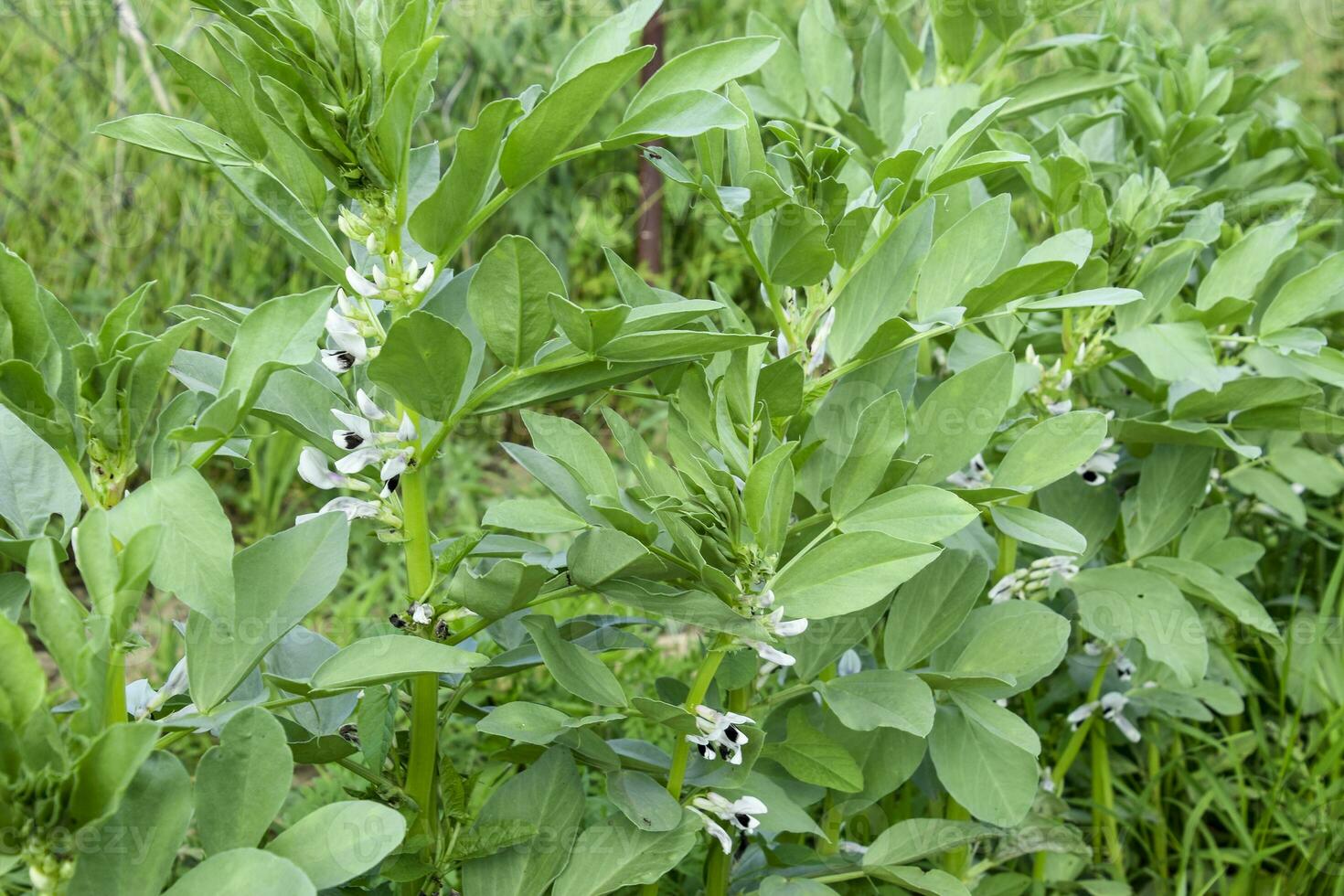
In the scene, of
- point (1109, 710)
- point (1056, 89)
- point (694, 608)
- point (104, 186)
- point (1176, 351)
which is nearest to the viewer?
point (694, 608)

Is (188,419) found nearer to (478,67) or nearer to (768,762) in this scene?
(768,762)

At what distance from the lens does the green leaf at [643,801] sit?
0.88 metres

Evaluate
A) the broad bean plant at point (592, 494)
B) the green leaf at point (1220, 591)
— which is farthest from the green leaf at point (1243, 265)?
the green leaf at point (1220, 591)

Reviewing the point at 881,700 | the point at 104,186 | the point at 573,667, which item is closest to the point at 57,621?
the point at 573,667

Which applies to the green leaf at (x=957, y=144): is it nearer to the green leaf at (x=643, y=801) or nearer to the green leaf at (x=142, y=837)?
the green leaf at (x=643, y=801)

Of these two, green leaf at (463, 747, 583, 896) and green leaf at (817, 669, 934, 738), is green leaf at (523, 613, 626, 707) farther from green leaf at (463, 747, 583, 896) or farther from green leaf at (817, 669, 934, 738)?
green leaf at (817, 669, 934, 738)

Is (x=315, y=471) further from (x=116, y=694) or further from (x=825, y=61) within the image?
(x=825, y=61)

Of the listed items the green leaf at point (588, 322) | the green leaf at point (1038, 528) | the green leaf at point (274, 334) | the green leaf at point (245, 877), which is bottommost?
the green leaf at point (1038, 528)

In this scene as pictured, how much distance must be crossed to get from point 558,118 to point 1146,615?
0.78 metres

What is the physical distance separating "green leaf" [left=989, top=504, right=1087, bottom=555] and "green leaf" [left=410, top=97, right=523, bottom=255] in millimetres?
483

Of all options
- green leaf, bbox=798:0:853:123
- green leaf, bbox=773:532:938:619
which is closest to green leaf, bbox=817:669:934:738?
green leaf, bbox=773:532:938:619

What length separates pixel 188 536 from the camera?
0.69 meters

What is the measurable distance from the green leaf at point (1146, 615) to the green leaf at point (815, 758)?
34 centimetres

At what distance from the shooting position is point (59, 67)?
3305 mm
